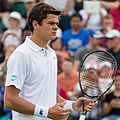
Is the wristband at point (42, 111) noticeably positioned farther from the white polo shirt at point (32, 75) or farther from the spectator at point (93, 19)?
the spectator at point (93, 19)

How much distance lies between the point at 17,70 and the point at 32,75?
0.15 m

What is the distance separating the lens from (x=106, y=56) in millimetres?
4715

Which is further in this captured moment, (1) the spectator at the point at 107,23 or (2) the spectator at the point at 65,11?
(2) the spectator at the point at 65,11

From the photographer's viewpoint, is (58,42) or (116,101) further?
(58,42)

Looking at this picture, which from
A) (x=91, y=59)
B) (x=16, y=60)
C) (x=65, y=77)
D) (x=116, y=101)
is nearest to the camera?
(x=16, y=60)

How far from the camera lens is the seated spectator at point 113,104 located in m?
7.68

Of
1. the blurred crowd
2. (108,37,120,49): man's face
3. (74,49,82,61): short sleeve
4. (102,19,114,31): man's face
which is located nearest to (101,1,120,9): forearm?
the blurred crowd

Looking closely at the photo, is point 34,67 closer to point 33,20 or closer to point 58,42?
point 33,20

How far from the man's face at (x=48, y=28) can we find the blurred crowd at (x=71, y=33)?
3.74 metres

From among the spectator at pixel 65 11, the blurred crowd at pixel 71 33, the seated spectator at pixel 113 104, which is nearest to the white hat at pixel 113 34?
the blurred crowd at pixel 71 33

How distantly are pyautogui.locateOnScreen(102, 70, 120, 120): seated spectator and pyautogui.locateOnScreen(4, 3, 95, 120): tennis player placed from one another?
330 centimetres

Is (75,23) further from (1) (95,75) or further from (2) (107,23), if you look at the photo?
(1) (95,75)

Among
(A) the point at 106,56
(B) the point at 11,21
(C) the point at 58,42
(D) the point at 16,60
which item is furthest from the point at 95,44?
(D) the point at 16,60

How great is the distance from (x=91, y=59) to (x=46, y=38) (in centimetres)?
58
